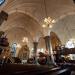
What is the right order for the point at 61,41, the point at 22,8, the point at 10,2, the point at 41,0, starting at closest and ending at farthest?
the point at 10,2
the point at 41,0
the point at 22,8
the point at 61,41

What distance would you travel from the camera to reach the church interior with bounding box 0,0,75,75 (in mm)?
13575

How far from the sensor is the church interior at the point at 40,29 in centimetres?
1358

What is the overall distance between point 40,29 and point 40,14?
3.11m

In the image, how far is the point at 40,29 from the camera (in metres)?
20.3

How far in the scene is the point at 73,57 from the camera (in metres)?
23.6

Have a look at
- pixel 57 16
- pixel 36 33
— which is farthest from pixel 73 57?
pixel 57 16

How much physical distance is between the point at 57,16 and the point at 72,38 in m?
6.55

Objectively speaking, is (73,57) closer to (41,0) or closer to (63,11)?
(63,11)

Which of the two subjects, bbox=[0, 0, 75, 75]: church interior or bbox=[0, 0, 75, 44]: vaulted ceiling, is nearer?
bbox=[0, 0, 75, 75]: church interior

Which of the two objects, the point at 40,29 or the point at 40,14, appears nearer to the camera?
the point at 40,14

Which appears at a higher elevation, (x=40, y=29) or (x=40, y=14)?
(x=40, y=14)

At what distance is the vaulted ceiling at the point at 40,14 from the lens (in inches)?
591

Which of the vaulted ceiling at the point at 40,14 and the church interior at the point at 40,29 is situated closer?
the church interior at the point at 40,29

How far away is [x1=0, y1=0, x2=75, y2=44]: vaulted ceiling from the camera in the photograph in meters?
15.0
